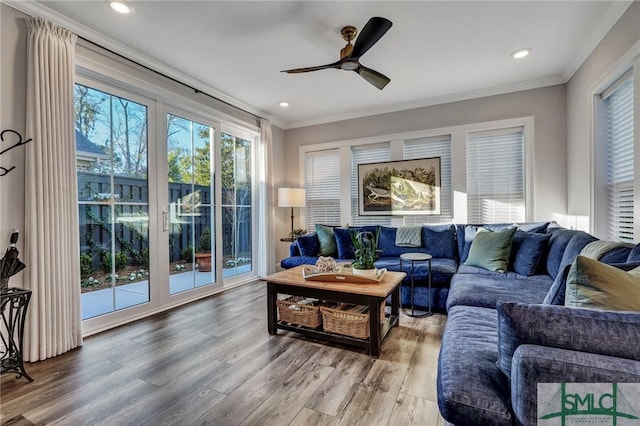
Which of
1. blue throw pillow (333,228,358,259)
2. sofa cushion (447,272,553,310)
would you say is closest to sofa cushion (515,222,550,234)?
sofa cushion (447,272,553,310)

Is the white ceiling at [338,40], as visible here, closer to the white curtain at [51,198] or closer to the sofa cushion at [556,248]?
the white curtain at [51,198]

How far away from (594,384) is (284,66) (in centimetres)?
335

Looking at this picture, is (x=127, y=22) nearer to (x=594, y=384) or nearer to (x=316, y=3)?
(x=316, y=3)

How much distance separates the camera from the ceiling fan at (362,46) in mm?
1991

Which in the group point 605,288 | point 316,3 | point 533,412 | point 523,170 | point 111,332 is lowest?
point 111,332

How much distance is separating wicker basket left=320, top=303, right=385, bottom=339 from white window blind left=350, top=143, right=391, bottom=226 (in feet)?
7.98

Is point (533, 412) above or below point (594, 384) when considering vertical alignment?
below

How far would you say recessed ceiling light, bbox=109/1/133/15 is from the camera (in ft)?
7.10

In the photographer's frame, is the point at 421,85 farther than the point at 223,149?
No

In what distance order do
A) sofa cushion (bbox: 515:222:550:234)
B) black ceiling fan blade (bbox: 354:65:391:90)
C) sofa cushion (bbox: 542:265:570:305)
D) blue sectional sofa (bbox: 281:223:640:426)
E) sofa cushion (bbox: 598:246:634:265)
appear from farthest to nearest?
sofa cushion (bbox: 515:222:550:234)
black ceiling fan blade (bbox: 354:65:391:90)
sofa cushion (bbox: 598:246:634:265)
sofa cushion (bbox: 542:265:570:305)
blue sectional sofa (bbox: 281:223:640:426)

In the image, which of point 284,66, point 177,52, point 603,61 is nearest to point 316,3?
point 284,66

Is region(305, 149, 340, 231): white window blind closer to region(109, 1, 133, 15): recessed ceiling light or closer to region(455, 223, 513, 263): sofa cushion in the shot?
region(455, 223, 513, 263): sofa cushion

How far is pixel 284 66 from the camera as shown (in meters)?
3.17

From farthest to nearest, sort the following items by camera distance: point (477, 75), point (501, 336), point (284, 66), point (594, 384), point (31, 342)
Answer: point (477, 75) < point (284, 66) < point (31, 342) < point (501, 336) < point (594, 384)
